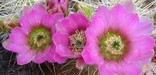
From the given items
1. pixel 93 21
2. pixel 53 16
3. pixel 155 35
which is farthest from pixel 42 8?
pixel 155 35

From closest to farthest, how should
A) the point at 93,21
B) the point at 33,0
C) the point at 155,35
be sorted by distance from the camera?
the point at 93,21, the point at 155,35, the point at 33,0

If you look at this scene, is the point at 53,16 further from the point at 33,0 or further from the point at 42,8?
the point at 33,0

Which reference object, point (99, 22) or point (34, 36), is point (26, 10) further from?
point (99, 22)

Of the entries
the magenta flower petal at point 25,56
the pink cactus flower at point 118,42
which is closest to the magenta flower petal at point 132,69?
the pink cactus flower at point 118,42

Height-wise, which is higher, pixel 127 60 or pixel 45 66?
pixel 127 60

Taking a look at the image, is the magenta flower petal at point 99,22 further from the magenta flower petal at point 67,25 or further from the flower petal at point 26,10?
the flower petal at point 26,10

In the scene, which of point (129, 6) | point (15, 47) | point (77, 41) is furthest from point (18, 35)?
point (129, 6)
